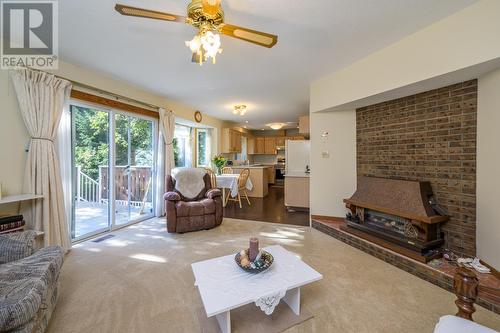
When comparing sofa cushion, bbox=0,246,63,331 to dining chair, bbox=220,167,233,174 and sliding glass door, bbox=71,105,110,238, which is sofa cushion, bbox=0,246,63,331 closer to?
sliding glass door, bbox=71,105,110,238

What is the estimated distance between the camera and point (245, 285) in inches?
61.6

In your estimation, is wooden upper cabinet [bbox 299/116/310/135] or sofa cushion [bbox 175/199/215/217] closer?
sofa cushion [bbox 175/199/215/217]

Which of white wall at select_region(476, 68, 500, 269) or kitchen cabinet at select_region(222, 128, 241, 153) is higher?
kitchen cabinet at select_region(222, 128, 241, 153)

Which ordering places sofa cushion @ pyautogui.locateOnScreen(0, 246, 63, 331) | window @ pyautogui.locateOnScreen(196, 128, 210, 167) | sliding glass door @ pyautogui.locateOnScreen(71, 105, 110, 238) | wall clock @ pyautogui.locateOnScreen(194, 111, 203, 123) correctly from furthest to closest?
window @ pyautogui.locateOnScreen(196, 128, 210, 167) < wall clock @ pyautogui.locateOnScreen(194, 111, 203, 123) < sliding glass door @ pyautogui.locateOnScreen(71, 105, 110, 238) < sofa cushion @ pyautogui.locateOnScreen(0, 246, 63, 331)

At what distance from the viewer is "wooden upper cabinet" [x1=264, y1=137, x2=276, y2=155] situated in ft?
30.9

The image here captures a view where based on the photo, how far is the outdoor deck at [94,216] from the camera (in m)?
3.46

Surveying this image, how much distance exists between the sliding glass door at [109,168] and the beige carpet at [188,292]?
0.72 m

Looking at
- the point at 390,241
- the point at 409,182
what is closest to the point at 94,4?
the point at 409,182

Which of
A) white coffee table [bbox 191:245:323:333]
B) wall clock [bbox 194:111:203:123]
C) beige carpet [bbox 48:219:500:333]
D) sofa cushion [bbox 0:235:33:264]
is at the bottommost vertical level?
beige carpet [bbox 48:219:500:333]

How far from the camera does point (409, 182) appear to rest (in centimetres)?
264

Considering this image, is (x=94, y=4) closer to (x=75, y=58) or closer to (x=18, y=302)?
(x=75, y=58)

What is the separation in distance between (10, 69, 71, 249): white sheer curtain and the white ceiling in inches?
20.1

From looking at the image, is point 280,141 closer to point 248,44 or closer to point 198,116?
point 198,116

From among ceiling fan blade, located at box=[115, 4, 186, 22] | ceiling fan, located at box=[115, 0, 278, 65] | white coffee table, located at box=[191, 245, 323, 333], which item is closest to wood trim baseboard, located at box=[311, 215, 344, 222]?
white coffee table, located at box=[191, 245, 323, 333]
